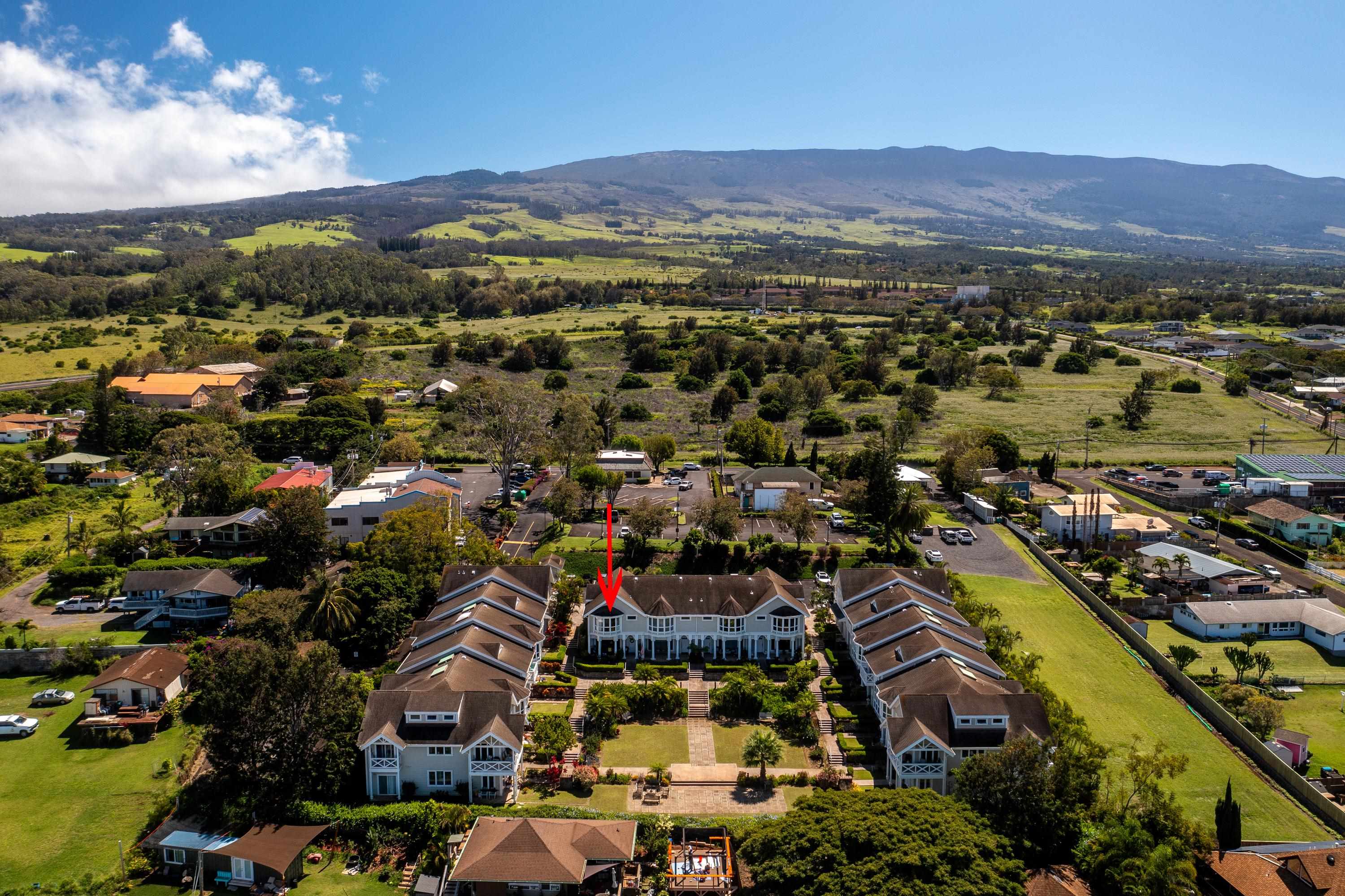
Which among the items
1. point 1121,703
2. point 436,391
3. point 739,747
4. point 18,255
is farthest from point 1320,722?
point 18,255

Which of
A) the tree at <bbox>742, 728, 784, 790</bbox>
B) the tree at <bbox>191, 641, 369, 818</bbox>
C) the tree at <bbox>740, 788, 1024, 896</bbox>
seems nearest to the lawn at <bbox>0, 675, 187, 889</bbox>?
the tree at <bbox>191, 641, 369, 818</bbox>

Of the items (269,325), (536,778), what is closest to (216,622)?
(536,778)

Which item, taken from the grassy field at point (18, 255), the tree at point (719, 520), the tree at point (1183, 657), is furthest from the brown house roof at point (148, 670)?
the grassy field at point (18, 255)

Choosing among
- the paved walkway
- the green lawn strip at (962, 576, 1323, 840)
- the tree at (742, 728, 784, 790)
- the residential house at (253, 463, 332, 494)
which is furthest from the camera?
the residential house at (253, 463, 332, 494)

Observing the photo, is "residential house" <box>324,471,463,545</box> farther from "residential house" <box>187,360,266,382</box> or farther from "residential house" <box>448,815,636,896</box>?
"residential house" <box>187,360,266,382</box>

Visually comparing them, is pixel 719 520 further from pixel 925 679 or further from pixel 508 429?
pixel 925 679

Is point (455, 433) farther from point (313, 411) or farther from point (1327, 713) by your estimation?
point (1327, 713)
